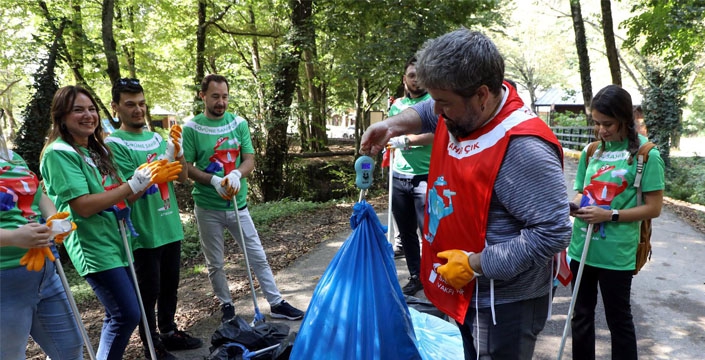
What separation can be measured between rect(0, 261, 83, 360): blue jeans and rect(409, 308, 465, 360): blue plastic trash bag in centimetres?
182

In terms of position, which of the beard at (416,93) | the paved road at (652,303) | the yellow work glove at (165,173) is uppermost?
the beard at (416,93)

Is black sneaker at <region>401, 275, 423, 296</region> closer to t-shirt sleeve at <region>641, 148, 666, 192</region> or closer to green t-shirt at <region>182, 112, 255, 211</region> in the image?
green t-shirt at <region>182, 112, 255, 211</region>

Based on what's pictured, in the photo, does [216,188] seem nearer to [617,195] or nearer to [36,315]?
[36,315]

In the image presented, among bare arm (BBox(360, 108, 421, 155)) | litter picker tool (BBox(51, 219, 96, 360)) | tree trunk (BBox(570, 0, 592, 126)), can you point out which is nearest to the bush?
tree trunk (BBox(570, 0, 592, 126))

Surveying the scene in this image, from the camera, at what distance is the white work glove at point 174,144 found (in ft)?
9.96

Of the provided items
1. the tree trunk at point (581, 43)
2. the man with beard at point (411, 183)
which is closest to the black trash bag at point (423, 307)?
the man with beard at point (411, 183)

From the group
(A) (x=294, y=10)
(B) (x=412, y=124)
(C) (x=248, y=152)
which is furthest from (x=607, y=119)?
(A) (x=294, y=10)

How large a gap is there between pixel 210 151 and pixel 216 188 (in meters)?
0.32

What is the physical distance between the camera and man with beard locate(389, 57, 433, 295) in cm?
375


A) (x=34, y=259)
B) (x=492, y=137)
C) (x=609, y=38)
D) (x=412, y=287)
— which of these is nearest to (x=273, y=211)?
(x=412, y=287)

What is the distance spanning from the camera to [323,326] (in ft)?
6.70

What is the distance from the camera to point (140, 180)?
99.0 inches

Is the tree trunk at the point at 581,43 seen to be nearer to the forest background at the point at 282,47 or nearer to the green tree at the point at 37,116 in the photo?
the forest background at the point at 282,47

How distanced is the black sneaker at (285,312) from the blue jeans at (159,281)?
78 centimetres
